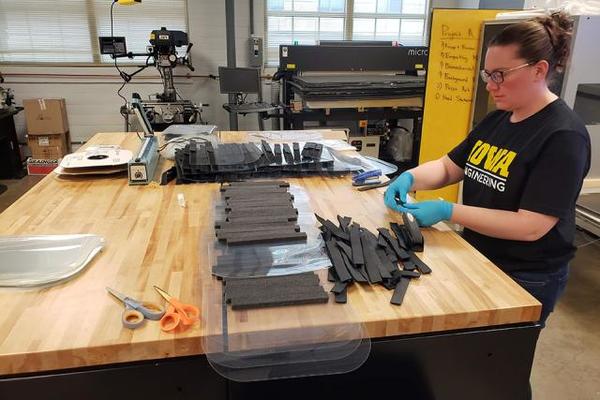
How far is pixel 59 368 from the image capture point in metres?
0.81

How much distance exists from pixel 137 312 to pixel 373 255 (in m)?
0.55

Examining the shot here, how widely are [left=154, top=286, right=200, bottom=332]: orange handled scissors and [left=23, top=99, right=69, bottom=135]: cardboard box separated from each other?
4.42m

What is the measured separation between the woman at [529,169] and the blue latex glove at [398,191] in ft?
0.04

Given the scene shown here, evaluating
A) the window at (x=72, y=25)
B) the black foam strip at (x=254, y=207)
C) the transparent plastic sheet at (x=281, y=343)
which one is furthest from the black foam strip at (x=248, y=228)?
the window at (x=72, y=25)

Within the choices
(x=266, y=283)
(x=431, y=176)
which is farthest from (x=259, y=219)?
(x=431, y=176)

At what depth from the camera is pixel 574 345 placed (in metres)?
2.17

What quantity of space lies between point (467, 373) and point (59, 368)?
818 mm

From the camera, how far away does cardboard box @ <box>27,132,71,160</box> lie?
4.59 m

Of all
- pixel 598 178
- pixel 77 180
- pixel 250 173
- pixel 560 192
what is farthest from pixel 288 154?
pixel 598 178

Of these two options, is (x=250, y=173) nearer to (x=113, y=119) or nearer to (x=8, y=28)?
(x=113, y=119)

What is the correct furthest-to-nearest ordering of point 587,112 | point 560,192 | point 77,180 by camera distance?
1. point 587,112
2. point 77,180
3. point 560,192

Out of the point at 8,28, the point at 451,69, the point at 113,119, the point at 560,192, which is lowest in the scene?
the point at 113,119

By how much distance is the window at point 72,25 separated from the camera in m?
4.66

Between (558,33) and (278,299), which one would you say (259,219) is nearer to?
(278,299)
